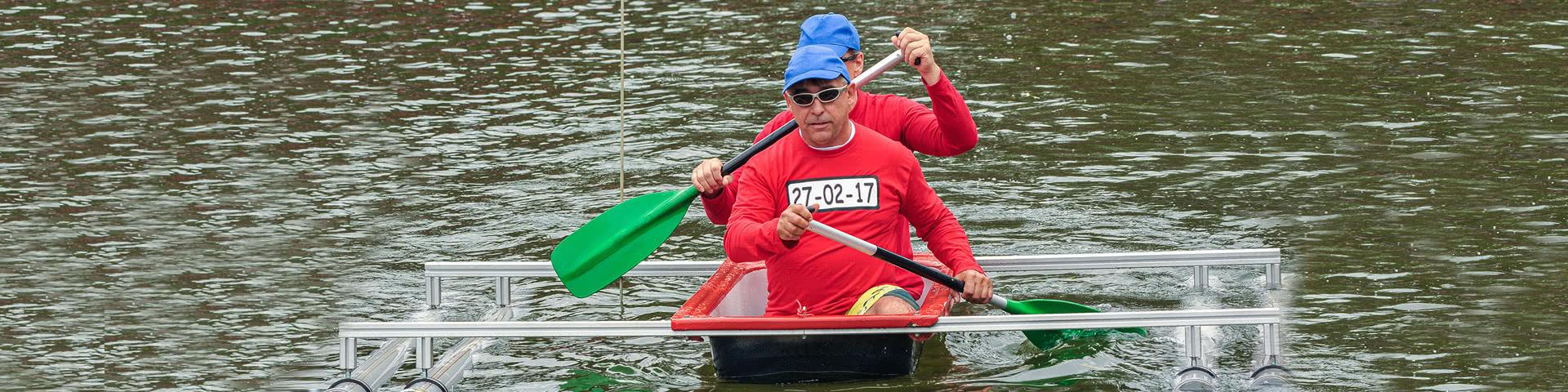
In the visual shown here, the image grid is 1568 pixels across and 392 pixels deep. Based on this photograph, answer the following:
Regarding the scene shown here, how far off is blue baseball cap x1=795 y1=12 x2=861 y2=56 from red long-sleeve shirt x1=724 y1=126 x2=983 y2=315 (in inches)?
37.2

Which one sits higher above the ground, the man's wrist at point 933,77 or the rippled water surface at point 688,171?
the man's wrist at point 933,77

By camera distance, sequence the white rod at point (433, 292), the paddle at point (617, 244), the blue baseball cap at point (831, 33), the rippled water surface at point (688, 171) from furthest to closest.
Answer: the white rod at point (433, 292)
the rippled water surface at point (688, 171)
the blue baseball cap at point (831, 33)
the paddle at point (617, 244)

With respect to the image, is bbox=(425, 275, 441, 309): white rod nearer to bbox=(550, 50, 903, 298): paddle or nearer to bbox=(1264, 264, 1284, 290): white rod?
bbox=(550, 50, 903, 298): paddle

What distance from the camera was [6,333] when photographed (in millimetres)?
8266

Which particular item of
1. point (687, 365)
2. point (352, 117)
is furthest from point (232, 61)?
point (687, 365)

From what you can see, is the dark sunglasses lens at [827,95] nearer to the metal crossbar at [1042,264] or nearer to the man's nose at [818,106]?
the man's nose at [818,106]

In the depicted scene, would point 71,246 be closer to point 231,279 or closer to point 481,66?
point 231,279

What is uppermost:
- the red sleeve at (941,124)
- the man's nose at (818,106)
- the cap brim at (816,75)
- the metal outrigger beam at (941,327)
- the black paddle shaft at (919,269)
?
the cap brim at (816,75)

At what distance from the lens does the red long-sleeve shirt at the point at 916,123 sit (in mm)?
7320

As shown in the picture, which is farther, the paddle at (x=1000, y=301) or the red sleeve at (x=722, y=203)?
the red sleeve at (x=722, y=203)

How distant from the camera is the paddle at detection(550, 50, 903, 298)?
7457mm

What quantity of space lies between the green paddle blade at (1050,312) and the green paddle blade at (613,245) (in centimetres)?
149

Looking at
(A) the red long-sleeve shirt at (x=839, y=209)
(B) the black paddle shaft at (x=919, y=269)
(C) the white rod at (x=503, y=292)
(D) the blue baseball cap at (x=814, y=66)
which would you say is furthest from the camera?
(C) the white rod at (x=503, y=292)

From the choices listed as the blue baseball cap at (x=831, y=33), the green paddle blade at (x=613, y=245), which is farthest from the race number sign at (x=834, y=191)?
the blue baseball cap at (x=831, y=33)
